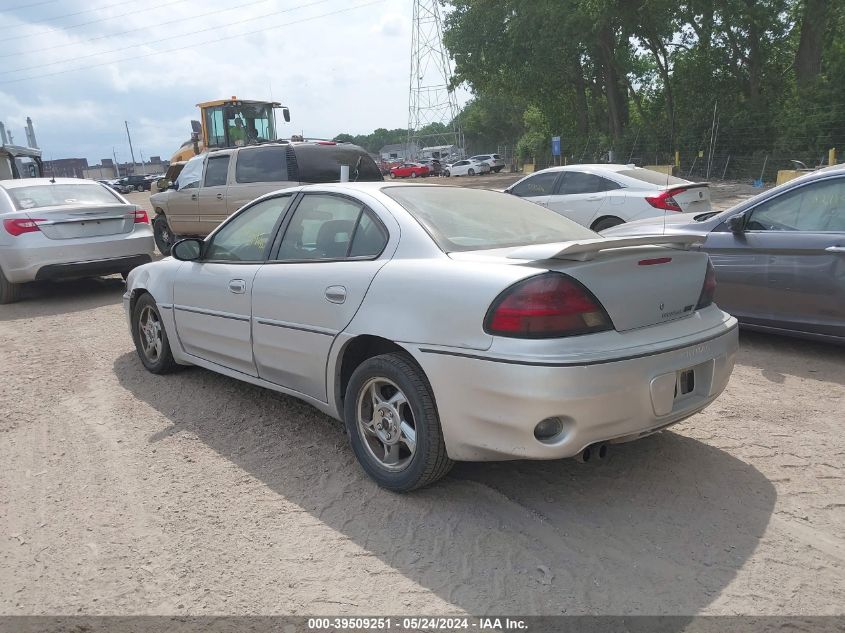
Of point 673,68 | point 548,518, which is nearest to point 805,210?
point 548,518

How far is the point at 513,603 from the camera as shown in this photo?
2.65m

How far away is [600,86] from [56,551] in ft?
124

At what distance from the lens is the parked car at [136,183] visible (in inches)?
2276

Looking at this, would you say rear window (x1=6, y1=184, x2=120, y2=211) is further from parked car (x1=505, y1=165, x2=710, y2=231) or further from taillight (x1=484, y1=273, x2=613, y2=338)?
taillight (x1=484, y1=273, x2=613, y2=338)

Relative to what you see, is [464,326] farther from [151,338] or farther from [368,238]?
[151,338]

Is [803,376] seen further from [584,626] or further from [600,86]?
[600,86]

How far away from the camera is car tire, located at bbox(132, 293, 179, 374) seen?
549 centimetres

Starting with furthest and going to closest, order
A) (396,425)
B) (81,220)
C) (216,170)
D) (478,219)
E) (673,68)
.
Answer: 1. (673,68)
2. (216,170)
3. (81,220)
4. (478,219)
5. (396,425)

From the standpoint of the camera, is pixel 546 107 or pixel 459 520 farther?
pixel 546 107

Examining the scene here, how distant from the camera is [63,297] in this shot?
32.0 ft

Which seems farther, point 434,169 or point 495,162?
point 434,169

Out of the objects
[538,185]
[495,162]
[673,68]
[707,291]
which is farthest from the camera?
[495,162]

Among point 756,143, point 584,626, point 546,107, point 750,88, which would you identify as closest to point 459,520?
point 584,626

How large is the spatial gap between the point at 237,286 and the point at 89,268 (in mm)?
5535
